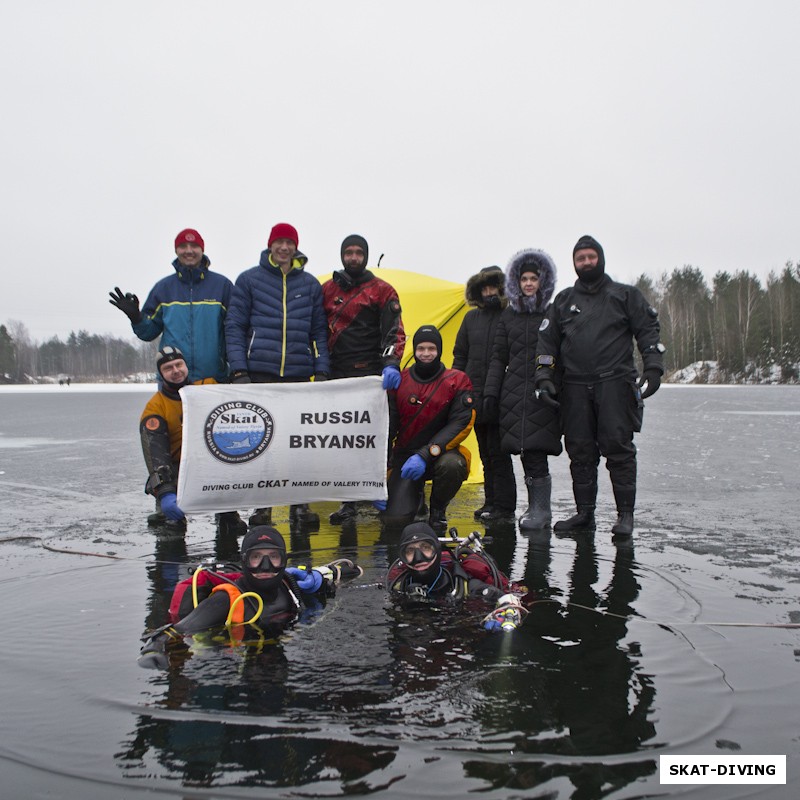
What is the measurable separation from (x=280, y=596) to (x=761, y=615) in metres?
2.76

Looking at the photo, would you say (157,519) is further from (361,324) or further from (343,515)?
(361,324)

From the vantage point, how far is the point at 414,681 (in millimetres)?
3535

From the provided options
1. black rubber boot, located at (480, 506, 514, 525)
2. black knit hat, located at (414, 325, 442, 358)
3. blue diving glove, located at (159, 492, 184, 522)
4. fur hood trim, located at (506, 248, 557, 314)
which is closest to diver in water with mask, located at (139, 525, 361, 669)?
blue diving glove, located at (159, 492, 184, 522)

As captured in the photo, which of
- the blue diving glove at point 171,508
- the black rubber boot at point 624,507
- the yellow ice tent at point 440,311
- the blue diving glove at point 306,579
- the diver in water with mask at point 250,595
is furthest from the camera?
the yellow ice tent at point 440,311

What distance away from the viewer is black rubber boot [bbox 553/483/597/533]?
22.7 ft

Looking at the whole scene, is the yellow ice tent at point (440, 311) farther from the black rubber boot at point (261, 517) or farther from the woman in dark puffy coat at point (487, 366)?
the black rubber boot at point (261, 517)

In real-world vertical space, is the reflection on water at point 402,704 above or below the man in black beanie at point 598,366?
below

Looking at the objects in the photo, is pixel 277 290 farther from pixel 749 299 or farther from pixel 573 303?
pixel 749 299

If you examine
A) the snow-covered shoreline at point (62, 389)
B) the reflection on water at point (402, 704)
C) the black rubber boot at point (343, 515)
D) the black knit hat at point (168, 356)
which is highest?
the black knit hat at point (168, 356)

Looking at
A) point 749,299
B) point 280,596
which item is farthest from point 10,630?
point 749,299

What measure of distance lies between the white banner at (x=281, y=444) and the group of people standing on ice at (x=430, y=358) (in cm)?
24

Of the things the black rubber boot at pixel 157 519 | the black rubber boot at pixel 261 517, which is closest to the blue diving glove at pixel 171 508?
the black rubber boot at pixel 261 517

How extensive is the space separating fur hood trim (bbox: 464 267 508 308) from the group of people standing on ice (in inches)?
0.7

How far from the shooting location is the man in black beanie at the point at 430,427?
6984 mm
